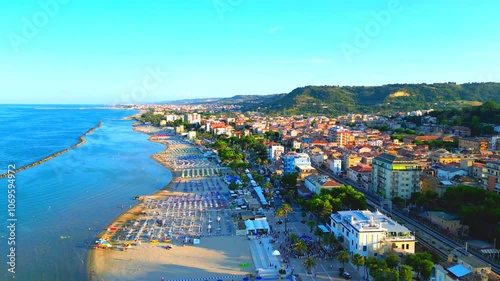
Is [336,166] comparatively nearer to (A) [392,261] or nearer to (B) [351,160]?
(B) [351,160]

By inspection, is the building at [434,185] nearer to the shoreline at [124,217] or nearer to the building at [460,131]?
the shoreline at [124,217]

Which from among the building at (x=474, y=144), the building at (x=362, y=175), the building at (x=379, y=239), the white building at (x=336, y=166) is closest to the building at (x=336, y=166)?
the white building at (x=336, y=166)

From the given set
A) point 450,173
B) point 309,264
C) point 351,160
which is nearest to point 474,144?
point 351,160

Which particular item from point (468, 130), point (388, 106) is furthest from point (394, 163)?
point (388, 106)

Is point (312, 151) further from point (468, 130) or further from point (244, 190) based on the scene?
point (468, 130)

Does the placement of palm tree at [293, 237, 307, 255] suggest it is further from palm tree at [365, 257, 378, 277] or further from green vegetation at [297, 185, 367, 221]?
green vegetation at [297, 185, 367, 221]
